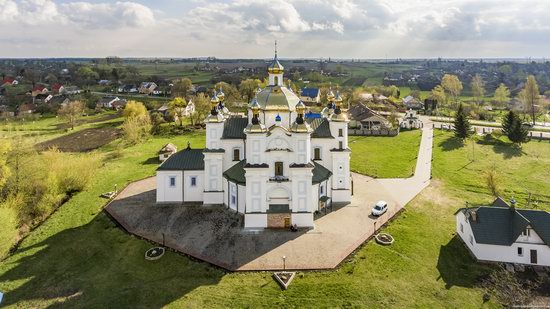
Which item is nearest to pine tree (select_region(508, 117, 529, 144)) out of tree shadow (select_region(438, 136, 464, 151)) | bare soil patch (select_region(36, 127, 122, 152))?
tree shadow (select_region(438, 136, 464, 151))

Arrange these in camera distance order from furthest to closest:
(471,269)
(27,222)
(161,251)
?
(27,222) < (161,251) < (471,269)

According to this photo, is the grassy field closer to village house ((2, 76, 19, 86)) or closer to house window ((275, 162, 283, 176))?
house window ((275, 162, 283, 176))

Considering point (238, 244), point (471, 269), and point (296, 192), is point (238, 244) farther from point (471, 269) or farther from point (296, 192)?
point (471, 269)

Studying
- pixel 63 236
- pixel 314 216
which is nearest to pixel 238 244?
pixel 314 216

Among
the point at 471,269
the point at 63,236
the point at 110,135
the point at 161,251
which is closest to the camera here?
the point at 471,269

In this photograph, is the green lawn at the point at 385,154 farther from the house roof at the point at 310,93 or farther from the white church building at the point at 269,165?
the house roof at the point at 310,93

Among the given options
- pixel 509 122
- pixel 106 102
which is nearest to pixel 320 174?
pixel 509 122
